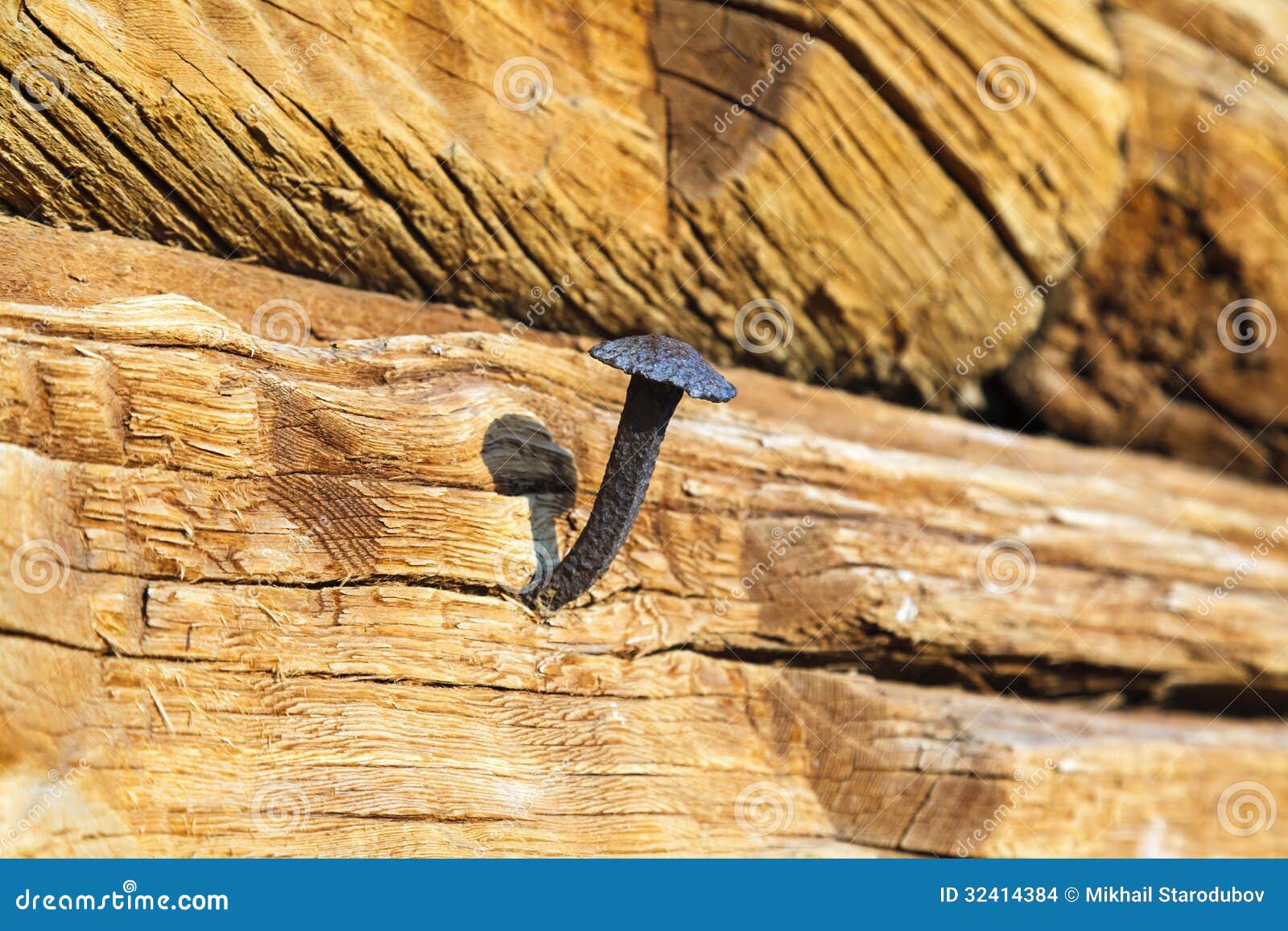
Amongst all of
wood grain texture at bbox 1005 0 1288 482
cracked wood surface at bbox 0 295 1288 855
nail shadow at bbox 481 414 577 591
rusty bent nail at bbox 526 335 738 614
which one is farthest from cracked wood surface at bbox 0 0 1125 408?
rusty bent nail at bbox 526 335 738 614

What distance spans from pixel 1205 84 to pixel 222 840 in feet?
17.1

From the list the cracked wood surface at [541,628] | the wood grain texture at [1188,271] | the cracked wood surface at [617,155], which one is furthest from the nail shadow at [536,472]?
the wood grain texture at [1188,271]

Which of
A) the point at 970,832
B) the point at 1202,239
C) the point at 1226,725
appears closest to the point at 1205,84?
the point at 1202,239

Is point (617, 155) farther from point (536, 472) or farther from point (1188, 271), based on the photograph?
point (1188, 271)

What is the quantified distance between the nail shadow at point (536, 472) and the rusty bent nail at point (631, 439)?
121mm

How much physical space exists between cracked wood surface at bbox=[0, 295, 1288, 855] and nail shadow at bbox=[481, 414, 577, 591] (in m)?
0.01

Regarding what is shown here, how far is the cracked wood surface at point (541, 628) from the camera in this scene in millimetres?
2836

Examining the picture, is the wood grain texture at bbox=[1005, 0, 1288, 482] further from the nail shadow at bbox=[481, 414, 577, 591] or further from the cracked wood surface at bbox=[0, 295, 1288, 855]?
the nail shadow at bbox=[481, 414, 577, 591]

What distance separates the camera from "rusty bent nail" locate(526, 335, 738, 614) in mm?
2891

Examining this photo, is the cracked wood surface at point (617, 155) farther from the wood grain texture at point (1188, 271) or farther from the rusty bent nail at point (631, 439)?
the rusty bent nail at point (631, 439)

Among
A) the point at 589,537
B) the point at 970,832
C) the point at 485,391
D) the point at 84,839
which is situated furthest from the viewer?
the point at 970,832

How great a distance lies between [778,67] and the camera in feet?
14.1

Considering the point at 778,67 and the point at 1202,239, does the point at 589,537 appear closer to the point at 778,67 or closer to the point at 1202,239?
the point at 778,67

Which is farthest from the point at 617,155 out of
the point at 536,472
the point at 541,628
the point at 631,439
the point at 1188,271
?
the point at 1188,271
